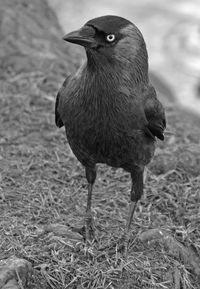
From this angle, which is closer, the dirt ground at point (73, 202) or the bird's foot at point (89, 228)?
the dirt ground at point (73, 202)

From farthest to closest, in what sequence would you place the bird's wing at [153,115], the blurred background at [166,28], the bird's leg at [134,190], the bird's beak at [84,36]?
the blurred background at [166,28], the bird's leg at [134,190], the bird's wing at [153,115], the bird's beak at [84,36]

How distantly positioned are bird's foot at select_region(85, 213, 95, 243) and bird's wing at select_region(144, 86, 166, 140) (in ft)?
2.79

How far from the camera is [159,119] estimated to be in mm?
5109

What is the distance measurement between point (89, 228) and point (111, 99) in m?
1.14

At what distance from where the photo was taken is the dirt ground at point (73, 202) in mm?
4738

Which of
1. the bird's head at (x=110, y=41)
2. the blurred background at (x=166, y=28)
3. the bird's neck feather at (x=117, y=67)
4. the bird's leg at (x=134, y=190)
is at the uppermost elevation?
the bird's head at (x=110, y=41)

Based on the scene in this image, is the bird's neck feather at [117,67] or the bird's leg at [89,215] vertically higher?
the bird's neck feather at [117,67]

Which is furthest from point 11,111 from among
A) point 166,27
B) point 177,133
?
point 166,27

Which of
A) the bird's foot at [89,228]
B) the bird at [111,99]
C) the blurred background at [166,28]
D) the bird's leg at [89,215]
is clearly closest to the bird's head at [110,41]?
the bird at [111,99]

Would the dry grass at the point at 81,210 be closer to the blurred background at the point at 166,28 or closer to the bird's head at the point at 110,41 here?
the bird's head at the point at 110,41

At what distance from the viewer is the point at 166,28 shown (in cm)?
1440

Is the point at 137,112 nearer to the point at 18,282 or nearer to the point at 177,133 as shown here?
the point at 18,282

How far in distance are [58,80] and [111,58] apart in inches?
140

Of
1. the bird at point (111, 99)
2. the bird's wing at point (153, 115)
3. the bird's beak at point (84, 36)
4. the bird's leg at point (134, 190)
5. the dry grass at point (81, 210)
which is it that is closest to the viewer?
the bird's beak at point (84, 36)
